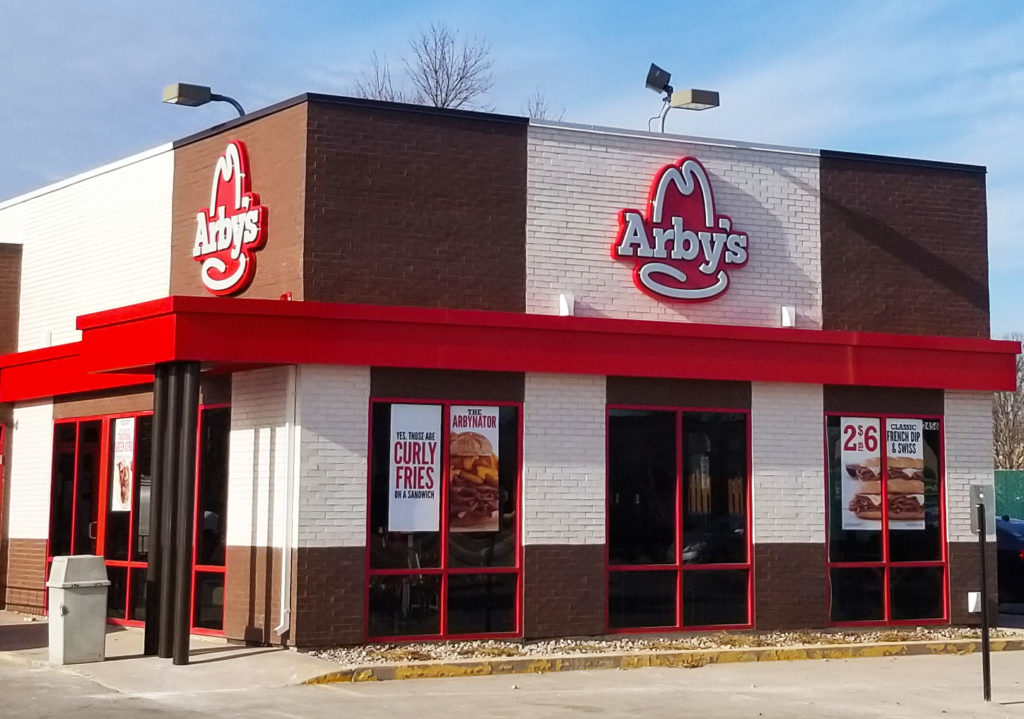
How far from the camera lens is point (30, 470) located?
70.8 ft

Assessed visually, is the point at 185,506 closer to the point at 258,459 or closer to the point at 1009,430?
the point at 258,459

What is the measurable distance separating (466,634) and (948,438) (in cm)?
764

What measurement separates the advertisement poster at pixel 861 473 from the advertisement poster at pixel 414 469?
5.88m

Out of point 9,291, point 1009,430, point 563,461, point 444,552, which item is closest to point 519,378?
point 563,461

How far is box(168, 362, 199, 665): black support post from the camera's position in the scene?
50.3ft

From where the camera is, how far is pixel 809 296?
62.7ft

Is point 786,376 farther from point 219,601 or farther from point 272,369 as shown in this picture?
point 219,601

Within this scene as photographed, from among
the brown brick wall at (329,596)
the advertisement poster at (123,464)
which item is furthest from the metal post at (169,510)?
the advertisement poster at (123,464)

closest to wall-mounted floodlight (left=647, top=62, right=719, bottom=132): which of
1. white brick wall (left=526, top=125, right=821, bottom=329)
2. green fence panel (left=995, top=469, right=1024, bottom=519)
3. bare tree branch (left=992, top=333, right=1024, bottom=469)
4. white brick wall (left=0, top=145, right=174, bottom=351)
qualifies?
white brick wall (left=526, top=125, right=821, bottom=329)

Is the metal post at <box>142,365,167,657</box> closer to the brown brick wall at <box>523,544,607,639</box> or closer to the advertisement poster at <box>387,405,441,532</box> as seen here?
the advertisement poster at <box>387,405,441,532</box>

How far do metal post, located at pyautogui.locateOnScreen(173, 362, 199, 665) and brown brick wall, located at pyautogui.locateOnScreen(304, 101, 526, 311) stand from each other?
1777mm

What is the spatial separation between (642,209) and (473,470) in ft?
14.0

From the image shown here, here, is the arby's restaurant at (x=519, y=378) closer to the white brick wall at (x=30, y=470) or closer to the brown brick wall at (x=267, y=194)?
the brown brick wall at (x=267, y=194)

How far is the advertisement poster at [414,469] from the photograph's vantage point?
1658 centimetres
